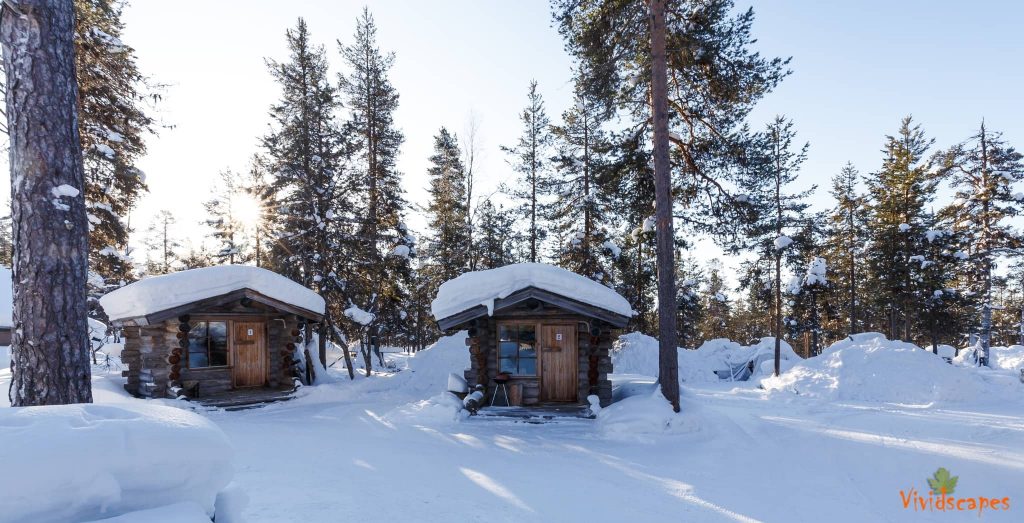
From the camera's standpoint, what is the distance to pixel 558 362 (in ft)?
41.2

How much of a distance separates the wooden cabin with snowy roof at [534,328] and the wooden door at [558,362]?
26 millimetres

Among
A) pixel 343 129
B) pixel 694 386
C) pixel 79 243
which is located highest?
pixel 343 129

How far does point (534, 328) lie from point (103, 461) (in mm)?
10720

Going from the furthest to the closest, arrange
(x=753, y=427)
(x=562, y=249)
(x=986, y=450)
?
(x=562, y=249)
(x=753, y=427)
(x=986, y=450)

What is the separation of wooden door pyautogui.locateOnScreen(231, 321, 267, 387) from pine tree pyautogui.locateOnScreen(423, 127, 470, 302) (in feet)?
34.9

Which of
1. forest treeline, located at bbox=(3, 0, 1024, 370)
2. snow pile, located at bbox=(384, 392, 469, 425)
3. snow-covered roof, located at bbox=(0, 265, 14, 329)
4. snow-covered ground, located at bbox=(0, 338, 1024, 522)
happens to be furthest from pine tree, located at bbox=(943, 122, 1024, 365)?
snow-covered roof, located at bbox=(0, 265, 14, 329)

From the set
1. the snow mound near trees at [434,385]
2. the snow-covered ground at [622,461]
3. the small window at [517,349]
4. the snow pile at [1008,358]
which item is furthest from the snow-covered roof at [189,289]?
the snow pile at [1008,358]

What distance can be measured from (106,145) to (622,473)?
16.3m

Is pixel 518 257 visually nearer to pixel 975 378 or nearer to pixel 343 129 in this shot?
pixel 343 129

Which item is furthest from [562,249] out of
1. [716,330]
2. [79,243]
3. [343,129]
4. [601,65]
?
[716,330]

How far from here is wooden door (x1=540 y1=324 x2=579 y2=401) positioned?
41.1ft

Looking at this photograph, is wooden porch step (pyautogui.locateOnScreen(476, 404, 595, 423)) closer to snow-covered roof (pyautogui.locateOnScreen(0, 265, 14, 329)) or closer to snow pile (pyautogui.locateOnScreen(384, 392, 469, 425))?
snow pile (pyautogui.locateOnScreen(384, 392, 469, 425))

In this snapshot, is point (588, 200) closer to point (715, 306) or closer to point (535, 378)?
point (535, 378)

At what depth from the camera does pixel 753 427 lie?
10.8 m
